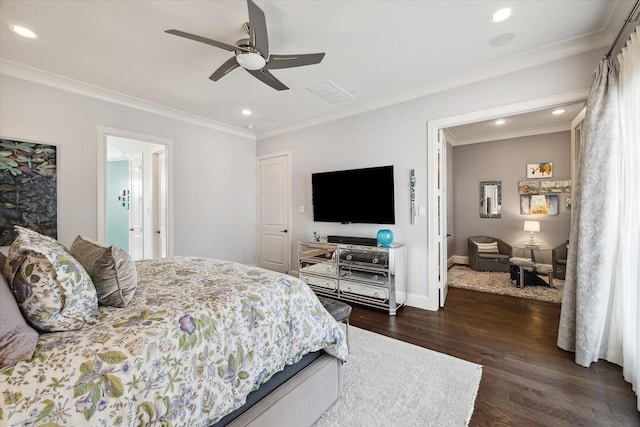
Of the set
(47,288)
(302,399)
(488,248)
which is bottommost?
(302,399)

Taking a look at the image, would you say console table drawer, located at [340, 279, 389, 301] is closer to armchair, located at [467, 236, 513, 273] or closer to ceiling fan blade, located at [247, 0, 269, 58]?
ceiling fan blade, located at [247, 0, 269, 58]

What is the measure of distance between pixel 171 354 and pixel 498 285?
4798 mm

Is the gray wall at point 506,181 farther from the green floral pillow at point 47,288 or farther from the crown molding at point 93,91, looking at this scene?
the green floral pillow at point 47,288

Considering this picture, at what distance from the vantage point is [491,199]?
5844 millimetres

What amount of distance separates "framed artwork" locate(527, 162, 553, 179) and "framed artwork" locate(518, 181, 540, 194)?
133 millimetres

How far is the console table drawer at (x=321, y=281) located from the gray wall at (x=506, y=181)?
144 inches

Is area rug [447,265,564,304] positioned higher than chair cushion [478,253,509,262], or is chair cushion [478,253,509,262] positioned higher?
chair cushion [478,253,509,262]

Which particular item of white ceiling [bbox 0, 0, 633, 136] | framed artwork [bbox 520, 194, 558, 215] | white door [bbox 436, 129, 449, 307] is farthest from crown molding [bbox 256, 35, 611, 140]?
framed artwork [bbox 520, 194, 558, 215]

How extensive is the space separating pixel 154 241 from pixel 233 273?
11.1ft

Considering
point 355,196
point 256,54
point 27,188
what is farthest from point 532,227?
point 27,188

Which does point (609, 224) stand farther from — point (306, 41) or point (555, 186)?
point (555, 186)

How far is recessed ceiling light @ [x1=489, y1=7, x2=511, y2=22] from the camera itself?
2082 mm

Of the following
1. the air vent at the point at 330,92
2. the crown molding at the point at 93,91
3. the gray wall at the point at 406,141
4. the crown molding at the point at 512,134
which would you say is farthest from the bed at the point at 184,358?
the crown molding at the point at 512,134

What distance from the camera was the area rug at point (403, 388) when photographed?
168 cm
